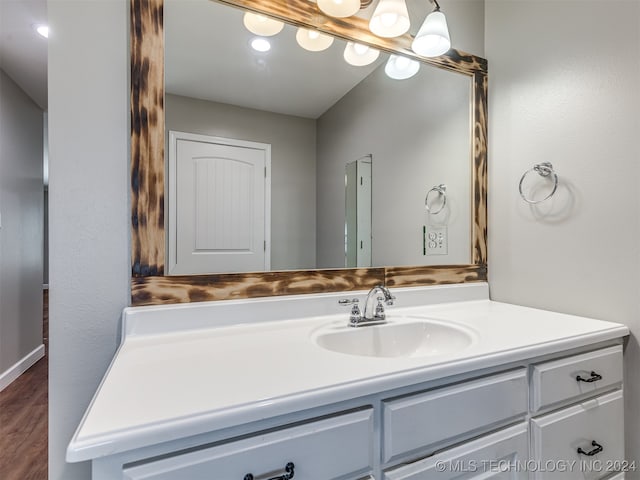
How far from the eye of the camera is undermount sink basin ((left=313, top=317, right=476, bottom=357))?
1.12 metres

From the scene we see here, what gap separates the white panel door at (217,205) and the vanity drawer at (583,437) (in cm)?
98

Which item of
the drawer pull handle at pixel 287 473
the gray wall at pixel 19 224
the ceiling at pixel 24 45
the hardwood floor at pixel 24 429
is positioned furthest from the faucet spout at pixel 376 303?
the gray wall at pixel 19 224

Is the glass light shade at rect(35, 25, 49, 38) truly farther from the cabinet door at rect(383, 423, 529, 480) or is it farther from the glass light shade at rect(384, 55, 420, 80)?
the cabinet door at rect(383, 423, 529, 480)

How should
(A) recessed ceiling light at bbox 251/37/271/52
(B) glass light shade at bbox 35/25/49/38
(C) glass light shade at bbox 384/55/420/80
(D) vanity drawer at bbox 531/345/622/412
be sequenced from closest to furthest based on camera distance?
(D) vanity drawer at bbox 531/345/622/412
(A) recessed ceiling light at bbox 251/37/271/52
(C) glass light shade at bbox 384/55/420/80
(B) glass light shade at bbox 35/25/49/38

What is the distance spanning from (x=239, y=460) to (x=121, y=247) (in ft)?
2.33

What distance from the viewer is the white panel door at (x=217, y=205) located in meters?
1.09

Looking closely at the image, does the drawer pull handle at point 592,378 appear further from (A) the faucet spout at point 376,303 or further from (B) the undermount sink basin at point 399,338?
(A) the faucet spout at point 376,303

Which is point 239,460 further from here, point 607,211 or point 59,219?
point 607,211

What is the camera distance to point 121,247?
1.01m

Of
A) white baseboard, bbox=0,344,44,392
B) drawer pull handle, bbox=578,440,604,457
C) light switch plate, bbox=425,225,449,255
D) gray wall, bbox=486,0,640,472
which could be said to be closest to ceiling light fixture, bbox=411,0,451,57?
gray wall, bbox=486,0,640,472

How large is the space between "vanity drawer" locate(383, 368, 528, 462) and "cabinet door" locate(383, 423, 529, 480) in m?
0.03

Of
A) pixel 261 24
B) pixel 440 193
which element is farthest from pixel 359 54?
pixel 440 193

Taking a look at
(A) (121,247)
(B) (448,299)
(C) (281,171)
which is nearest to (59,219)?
(A) (121,247)

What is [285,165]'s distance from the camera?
1303mm
